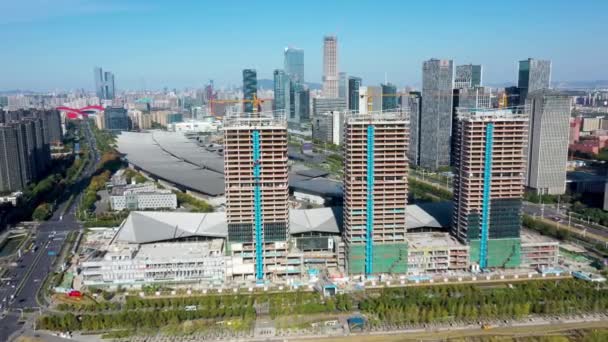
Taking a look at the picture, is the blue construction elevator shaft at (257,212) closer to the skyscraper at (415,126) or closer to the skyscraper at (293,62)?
the skyscraper at (415,126)

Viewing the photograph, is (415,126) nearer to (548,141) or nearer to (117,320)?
(548,141)

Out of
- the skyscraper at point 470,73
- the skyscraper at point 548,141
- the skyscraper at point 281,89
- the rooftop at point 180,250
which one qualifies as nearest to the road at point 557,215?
the skyscraper at point 548,141

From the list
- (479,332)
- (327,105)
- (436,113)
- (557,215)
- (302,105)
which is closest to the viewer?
(479,332)

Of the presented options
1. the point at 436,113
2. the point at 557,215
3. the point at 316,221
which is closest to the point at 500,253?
the point at 316,221

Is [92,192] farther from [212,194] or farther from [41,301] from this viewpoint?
[41,301]

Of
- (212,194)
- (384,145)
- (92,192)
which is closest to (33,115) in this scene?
(92,192)

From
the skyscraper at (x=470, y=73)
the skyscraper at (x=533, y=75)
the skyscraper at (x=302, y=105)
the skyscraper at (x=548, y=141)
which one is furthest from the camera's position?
the skyscraper at (x=302, y=105)

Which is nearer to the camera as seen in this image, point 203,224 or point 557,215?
point 203,224
